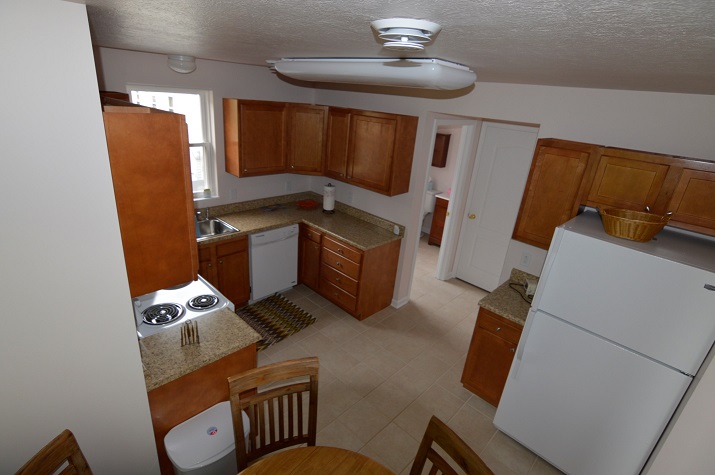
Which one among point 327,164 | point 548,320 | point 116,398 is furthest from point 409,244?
point 116,398

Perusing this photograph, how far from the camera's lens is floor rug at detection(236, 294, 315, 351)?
3.56 metres

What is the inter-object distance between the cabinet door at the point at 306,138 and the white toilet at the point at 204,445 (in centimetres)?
286

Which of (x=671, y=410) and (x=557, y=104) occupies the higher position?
(x=557, y=104)

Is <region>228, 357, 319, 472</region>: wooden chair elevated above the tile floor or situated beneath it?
elevated above

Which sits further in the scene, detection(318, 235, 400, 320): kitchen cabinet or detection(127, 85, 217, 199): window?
detection(318, 235, 400, 320): kitchen cabinet

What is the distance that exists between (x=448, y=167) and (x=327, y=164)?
2.56 metres

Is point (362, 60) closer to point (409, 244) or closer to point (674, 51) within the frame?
point (674, 51)

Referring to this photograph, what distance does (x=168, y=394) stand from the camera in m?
1.89

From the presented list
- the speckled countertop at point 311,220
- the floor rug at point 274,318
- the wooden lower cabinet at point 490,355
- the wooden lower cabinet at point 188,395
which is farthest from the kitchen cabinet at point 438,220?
the wooden lower cabinet at point 188,395

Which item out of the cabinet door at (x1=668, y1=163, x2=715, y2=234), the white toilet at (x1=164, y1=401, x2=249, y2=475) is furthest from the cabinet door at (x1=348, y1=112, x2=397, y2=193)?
the white toilet at (x1=164, y1=401, x2=249, y2=475)

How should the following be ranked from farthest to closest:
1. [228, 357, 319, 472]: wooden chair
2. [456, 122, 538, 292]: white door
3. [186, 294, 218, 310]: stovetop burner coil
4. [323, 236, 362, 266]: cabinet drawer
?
1. [456, 122, 538, 292]: white door
2. [323, 236, 362, 266]: cabinet drawer
3. [186, 294, 218, 310]: stovetop burner coil
4. [228, 357, 319, 472]: wooden chair

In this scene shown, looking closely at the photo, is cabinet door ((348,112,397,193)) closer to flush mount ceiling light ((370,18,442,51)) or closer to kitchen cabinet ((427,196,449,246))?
kitchen cabinet ((427,196,449,246))

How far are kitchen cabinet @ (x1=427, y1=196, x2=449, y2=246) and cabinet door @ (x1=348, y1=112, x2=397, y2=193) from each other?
2298 millimetres

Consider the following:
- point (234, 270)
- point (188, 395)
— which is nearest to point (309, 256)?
point (234, 270)
